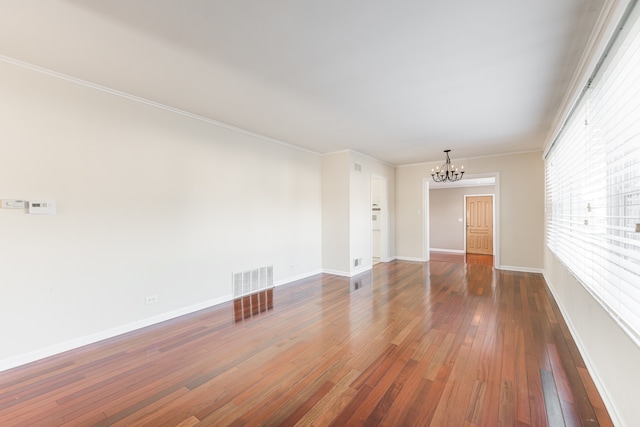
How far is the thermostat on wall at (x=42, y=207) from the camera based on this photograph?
2545 millimetres

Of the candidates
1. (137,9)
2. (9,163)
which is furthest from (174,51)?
(9,163)

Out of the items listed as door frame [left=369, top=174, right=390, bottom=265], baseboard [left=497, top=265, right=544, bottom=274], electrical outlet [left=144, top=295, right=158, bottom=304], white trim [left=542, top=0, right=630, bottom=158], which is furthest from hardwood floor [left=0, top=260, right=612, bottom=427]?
door frame [left=369, top=174, right=390, bottom=265]

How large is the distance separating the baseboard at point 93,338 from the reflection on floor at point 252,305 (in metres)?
0.42

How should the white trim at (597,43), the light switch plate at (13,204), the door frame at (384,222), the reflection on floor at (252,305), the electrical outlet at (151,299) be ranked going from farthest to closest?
the door frame at (384,222) < the reflection on floor at (252,305) < the electrical outlet at (151,299) < the light switch plate at (13,204) < the white trim at (597,43)

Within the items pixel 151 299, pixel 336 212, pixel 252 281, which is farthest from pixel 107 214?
pixel 336 212

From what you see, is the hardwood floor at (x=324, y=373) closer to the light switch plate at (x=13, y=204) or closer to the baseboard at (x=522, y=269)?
the light switch plate at (x=13, y=204)

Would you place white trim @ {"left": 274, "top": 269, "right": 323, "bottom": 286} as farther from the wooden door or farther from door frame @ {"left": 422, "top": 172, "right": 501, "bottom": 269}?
the wooden door

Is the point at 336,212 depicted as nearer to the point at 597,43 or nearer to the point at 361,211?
the point at 361,211

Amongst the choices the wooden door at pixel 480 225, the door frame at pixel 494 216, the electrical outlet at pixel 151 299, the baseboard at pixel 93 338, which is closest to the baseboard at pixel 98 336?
the baseboard at pixel 93 338

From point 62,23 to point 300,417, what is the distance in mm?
3201

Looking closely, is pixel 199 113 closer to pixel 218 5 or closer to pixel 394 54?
pixel 218 5

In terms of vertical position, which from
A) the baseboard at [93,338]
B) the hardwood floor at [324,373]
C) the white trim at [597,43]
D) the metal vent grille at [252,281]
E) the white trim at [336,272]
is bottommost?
the hardwood floor at [324,373]

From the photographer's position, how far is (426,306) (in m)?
3.90

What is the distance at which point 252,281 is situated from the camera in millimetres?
4602
